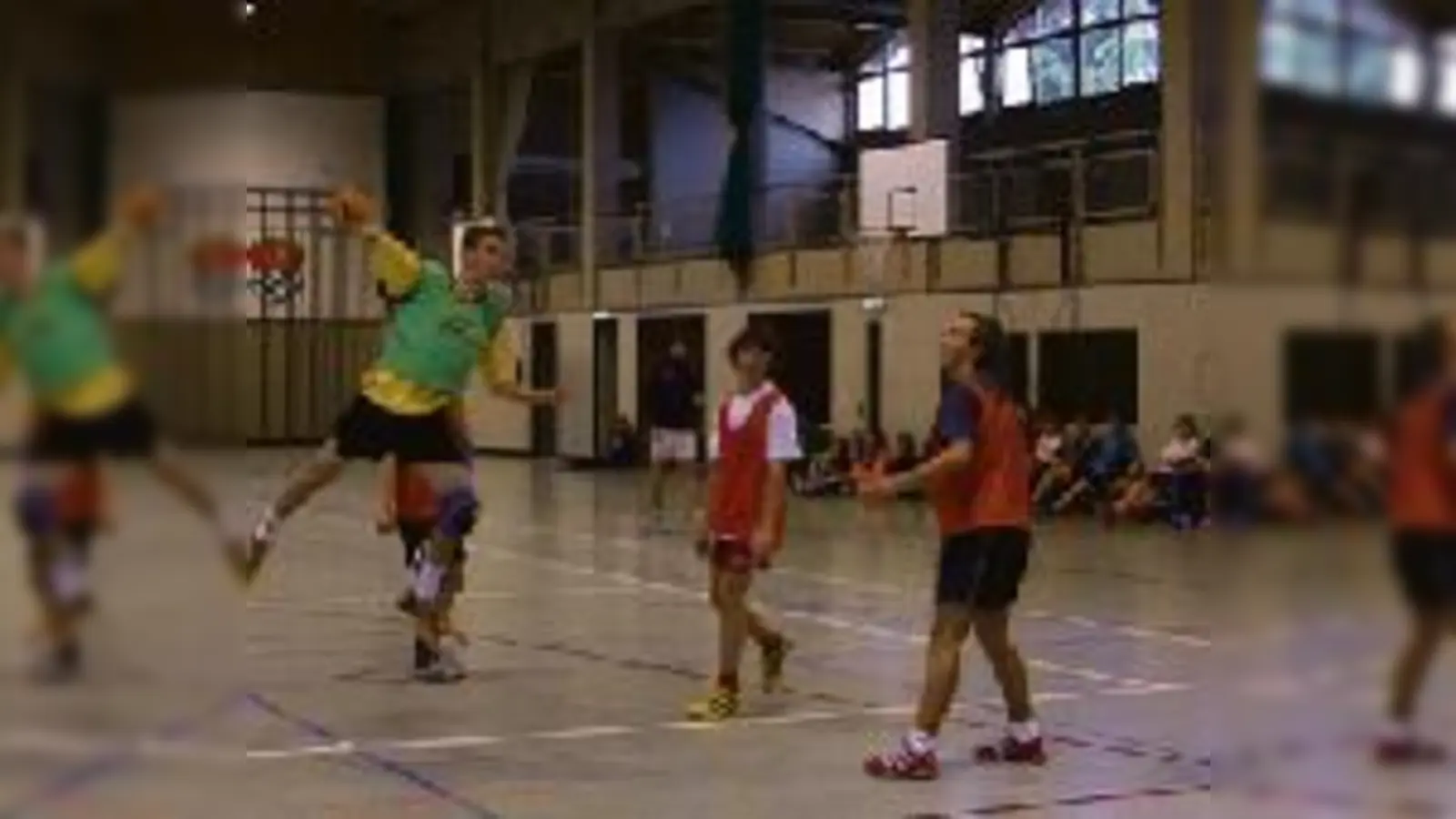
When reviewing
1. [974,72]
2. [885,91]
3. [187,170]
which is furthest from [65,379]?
[885,91]

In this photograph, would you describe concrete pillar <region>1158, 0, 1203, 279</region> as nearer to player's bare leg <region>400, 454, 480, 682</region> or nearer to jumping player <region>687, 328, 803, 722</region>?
player's bare leg <region>400, 454, 480, 682</region>

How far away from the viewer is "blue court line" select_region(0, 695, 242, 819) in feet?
3.18

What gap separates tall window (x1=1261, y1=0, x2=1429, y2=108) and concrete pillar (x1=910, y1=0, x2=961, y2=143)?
30728 mm

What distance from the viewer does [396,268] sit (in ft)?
29.1

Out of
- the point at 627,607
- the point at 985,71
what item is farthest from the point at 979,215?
the point at 627,607

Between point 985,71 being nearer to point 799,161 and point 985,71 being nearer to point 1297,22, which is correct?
point 799,161

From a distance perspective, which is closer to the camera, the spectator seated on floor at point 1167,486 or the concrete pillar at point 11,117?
the concrete pillar at point 11,117

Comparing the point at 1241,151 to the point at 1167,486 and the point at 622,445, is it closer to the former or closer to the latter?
the point at 1167,486

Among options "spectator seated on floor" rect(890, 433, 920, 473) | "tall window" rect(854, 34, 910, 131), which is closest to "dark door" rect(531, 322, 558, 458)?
"tall window" rect(854, 34, 910, 131)

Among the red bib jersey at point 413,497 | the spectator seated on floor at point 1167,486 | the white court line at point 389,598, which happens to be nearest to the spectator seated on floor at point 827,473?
the spectator seated on floor at point 1167,486

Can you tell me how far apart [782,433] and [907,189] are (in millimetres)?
20518

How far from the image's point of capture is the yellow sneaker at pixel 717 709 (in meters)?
9.04

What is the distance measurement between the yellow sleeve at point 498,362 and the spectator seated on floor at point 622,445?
28636 millimetres

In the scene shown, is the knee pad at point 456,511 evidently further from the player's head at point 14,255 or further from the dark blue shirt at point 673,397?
the dark blue shirt at point 673,397
